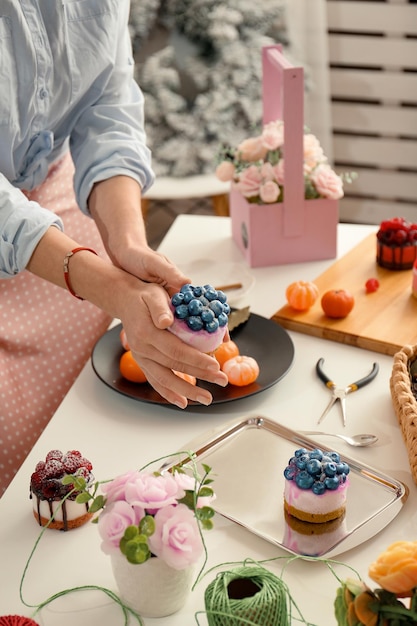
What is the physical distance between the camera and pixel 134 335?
3.78 feet

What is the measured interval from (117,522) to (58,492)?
0.20 metres

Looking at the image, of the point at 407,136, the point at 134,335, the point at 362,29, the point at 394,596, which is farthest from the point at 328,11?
the point at 394,596

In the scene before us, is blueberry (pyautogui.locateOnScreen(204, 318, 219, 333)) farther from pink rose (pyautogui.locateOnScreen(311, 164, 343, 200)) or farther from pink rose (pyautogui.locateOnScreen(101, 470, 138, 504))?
pink rose (pyautogui.locateOnScreen(311, 164, 343, 200))

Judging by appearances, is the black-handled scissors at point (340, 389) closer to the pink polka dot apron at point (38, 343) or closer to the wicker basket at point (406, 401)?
the wicker basket at point (406, 401)

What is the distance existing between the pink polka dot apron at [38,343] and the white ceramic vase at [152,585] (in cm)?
57

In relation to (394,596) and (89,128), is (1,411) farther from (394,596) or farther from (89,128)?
(394,596)

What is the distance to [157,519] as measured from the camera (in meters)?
0.89

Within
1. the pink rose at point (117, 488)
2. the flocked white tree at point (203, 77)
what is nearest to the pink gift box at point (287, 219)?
the pink rose at point (117, 488)

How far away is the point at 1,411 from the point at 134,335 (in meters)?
0.42

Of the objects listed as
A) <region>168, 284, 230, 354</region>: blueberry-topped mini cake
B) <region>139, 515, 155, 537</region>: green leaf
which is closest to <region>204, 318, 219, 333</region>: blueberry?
<region>168, 284, 230, 354</region>: blueberry-topped mini cake

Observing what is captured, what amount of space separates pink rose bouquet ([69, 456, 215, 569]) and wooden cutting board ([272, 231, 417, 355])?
0.60m

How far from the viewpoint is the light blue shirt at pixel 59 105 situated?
4.21 feet

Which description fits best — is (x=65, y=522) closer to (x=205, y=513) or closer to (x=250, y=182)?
(x=205, y=513)

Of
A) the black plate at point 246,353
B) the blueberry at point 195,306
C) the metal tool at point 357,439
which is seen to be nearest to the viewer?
the blueberry at point 195,306
